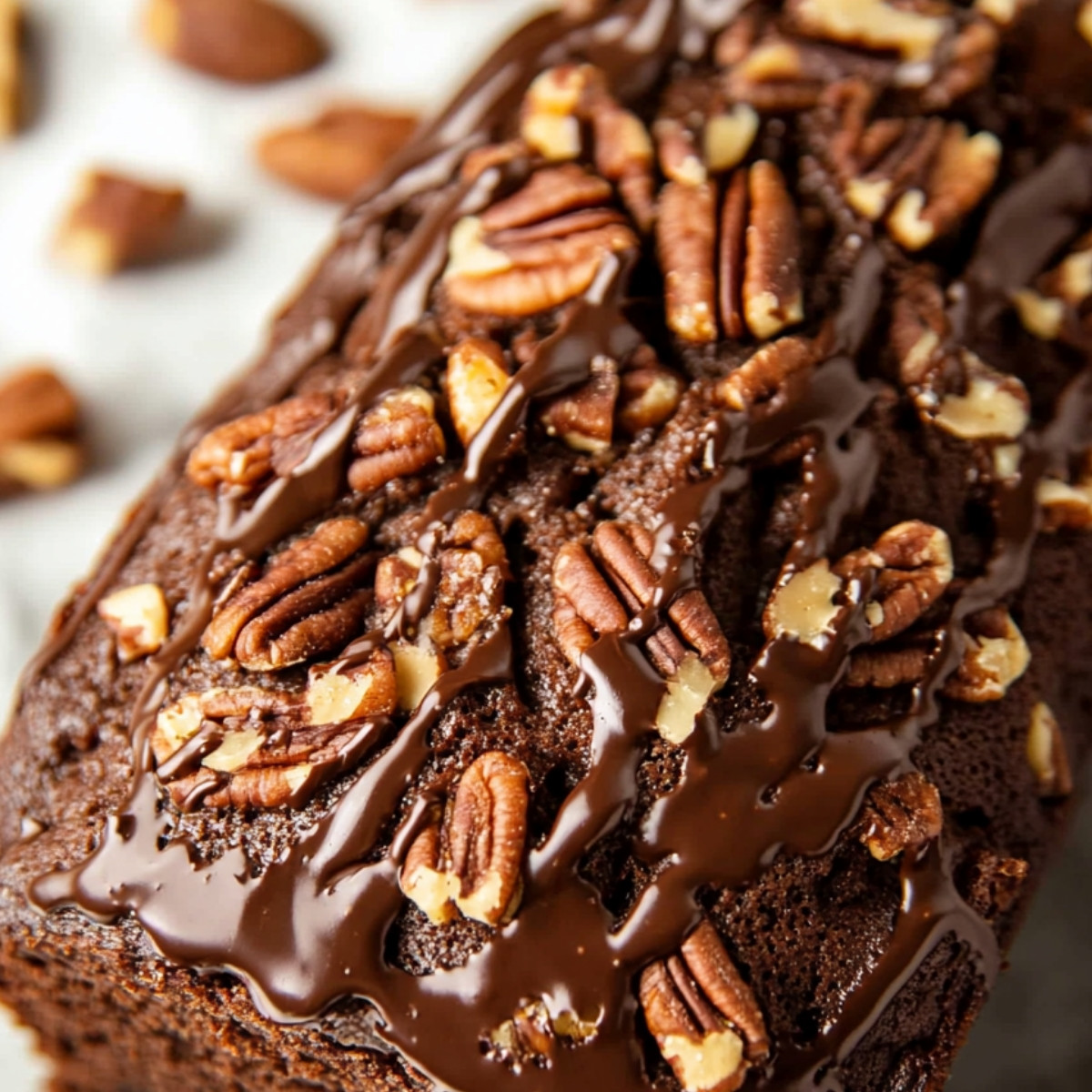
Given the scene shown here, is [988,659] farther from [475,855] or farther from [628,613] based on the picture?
[475,855]

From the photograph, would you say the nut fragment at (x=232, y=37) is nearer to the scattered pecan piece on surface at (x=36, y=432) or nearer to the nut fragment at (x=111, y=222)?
the nut fragment at (x=111, y=222)

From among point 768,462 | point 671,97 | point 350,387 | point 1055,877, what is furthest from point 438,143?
point 1055,877

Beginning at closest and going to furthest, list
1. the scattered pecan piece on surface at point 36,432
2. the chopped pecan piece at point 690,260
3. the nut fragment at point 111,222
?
the chopped pecan piece at point 690,260, the scattered pecan piece on surface at point 36,432, the nut fragment at point 111,222

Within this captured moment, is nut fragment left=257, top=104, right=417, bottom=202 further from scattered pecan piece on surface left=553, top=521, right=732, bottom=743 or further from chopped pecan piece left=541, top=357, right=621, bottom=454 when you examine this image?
scattered pecan piece on surface left=553, top=521, right=732, bottom=743

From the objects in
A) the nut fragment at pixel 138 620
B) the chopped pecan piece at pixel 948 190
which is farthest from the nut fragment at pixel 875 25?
the nut fragment at pixel 138 620

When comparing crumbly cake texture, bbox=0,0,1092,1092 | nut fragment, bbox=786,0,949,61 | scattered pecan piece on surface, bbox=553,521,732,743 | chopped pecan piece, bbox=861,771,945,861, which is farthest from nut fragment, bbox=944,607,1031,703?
nut fragment, bbox=786,0,949,61

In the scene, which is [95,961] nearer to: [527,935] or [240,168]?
[527,935]
